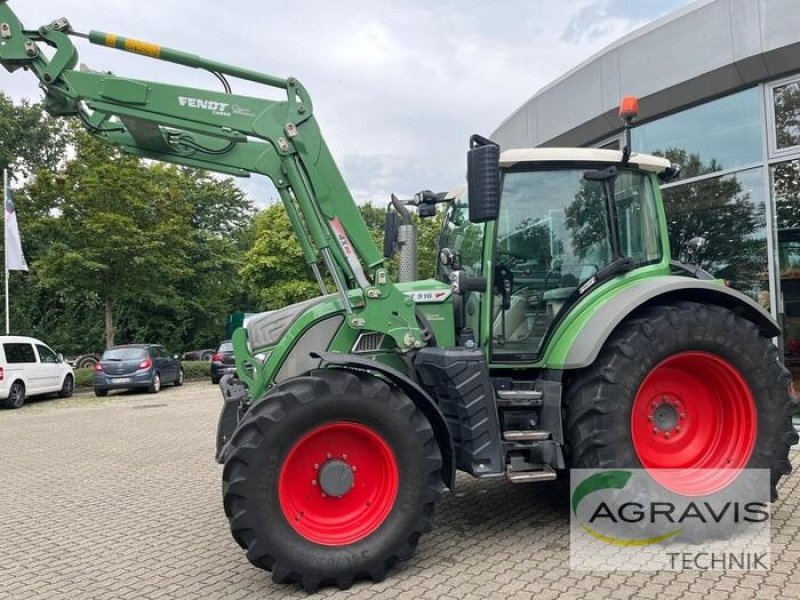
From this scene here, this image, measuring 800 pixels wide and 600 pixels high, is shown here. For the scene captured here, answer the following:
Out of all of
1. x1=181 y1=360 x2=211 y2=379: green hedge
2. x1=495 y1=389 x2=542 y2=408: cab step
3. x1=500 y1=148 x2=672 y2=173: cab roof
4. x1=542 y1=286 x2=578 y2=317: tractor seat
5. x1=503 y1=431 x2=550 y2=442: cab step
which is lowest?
x1=181 y1=360 x2=211 y2=379: green hedge

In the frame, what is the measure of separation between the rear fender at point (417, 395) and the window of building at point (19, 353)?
14.7 meters

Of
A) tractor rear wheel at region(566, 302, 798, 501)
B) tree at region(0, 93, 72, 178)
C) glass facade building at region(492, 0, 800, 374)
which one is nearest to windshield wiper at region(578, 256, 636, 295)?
tractor rear wheel at region(566, 302, 798, 501)

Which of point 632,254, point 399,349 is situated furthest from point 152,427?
point 632,254

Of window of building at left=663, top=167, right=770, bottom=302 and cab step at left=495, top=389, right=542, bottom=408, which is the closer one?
cab step at left=495, top=389, right=542, bottom=408

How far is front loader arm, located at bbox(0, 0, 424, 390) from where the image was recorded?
3.95 metres

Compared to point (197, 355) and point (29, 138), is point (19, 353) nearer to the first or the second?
point (197, 355)

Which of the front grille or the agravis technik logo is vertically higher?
the front grille

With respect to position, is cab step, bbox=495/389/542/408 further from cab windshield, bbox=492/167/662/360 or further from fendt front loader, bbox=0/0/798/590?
cab windshield, bbox=492/167/662/360

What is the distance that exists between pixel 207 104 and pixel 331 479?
2.51 meters

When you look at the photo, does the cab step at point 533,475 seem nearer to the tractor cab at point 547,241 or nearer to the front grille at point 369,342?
the tractor cab at point 547,241

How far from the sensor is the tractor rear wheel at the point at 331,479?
3666 mm

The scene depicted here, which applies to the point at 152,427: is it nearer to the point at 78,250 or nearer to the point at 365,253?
the point at 365,253

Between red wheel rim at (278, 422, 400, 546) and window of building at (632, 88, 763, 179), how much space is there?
24.9ft

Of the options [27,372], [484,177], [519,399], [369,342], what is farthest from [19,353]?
[484,177]
